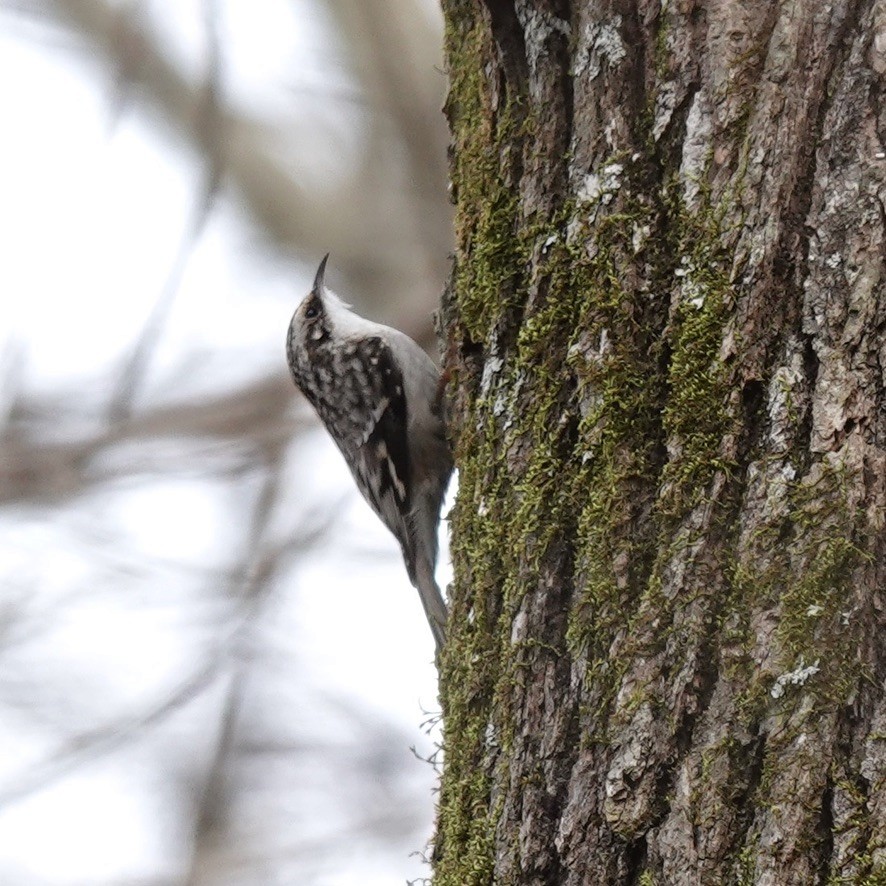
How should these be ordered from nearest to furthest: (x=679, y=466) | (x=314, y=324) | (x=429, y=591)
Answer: (x=679, y=466)
(x=429, y=591)
(x=314, y=324)

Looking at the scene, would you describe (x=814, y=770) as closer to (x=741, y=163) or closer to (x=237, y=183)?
(x=741, y=163)

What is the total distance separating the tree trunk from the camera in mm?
1221

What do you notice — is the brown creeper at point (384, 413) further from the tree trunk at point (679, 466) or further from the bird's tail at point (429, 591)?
the tree trunk at point (679, 466)

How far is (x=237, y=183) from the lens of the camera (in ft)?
17.0

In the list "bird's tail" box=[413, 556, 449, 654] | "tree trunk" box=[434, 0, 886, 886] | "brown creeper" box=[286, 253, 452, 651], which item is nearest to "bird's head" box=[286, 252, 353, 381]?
"brown creeper" box=[286, 253, 452, 651]

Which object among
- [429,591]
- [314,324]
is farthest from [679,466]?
[314,324]

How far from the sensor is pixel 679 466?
1.38 meters

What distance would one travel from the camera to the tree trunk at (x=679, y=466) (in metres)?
1.22

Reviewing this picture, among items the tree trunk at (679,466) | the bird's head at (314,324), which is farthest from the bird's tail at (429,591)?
the tree trunk at (679,466)

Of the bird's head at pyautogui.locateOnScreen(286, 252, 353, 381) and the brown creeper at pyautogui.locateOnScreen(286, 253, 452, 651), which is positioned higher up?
the bird's head at pyautogui.locateOnScreen(286, 252, 353, 381)

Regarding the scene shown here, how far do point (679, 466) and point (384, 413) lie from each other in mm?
1942

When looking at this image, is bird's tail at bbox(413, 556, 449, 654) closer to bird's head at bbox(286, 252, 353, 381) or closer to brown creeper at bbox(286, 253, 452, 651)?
brown creeper at bbox(286, 253, 452, 651)

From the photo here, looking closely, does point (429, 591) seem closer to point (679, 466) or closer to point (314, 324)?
point (314, 324)

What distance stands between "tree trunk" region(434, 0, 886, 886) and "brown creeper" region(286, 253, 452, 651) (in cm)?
135
